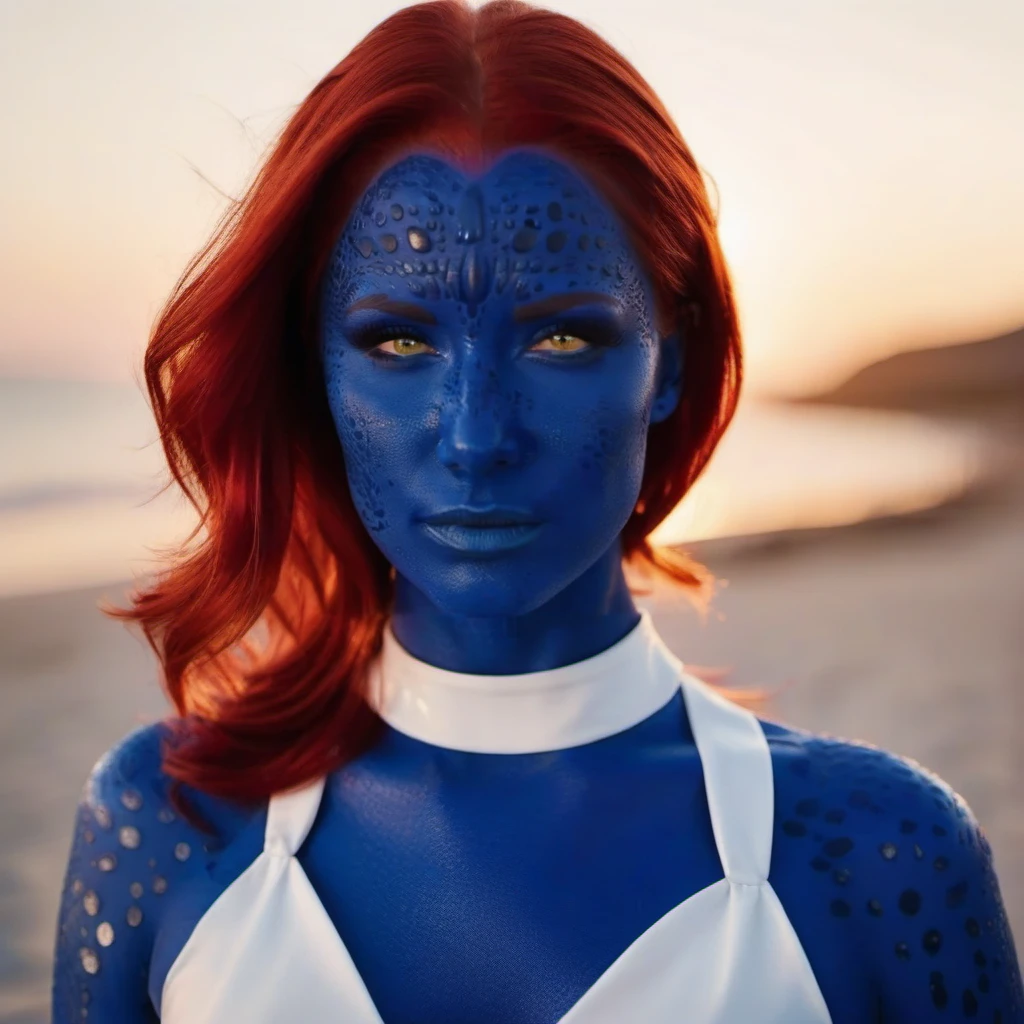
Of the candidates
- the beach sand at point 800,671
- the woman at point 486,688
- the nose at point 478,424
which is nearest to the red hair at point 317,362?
the woman at point 486,688

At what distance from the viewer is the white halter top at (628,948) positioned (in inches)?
49.6

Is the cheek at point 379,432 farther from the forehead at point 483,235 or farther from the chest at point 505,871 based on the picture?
the chest at point 505,871

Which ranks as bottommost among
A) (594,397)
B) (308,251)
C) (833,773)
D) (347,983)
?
(347,983)

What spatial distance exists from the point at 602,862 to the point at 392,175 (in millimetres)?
745

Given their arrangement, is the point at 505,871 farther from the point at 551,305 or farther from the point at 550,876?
the point at 551,305

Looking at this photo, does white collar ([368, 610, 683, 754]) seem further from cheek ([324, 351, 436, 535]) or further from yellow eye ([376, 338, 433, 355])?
yellow eye ([376, 338, 433, 355])

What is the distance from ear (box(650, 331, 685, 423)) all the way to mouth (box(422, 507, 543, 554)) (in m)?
0.26

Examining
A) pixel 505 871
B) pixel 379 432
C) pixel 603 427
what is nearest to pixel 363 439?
pixel 379 432

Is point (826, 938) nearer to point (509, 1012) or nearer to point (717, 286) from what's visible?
point (509, 1012)

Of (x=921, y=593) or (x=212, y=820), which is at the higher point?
(x=212, y=820)

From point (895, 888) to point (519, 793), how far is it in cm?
40

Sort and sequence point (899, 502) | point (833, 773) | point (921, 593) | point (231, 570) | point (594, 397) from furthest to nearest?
point (899, 502) < point (921, 593) < point (231, 570) < point (833, 773) < point (594, 397)

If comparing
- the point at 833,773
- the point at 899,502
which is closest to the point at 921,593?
the point at 899,502

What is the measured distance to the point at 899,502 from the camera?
10250 millimetres
